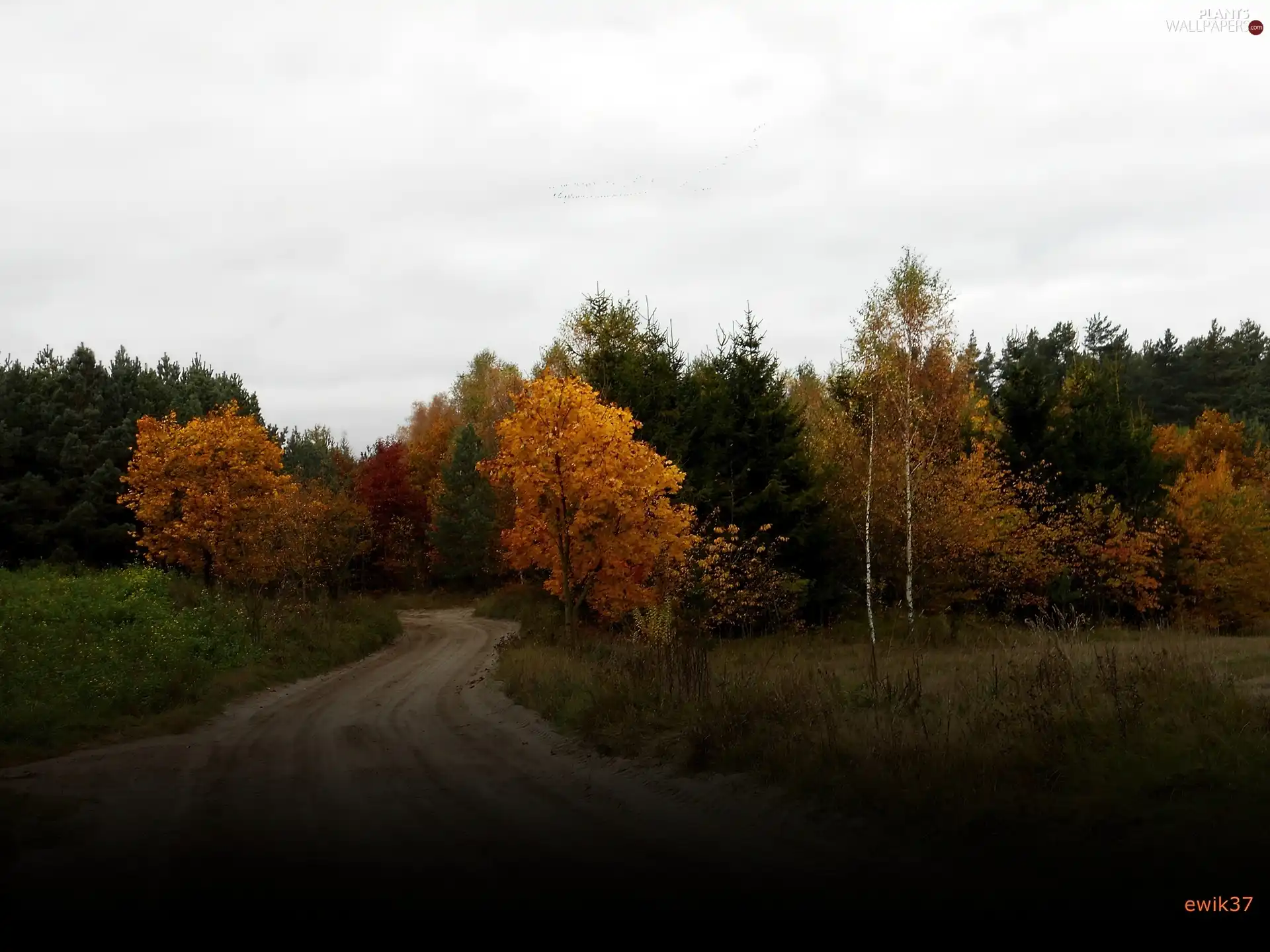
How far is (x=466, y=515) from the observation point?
58.3 metres

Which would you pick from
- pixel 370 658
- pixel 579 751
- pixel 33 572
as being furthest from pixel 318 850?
pixel 33 572

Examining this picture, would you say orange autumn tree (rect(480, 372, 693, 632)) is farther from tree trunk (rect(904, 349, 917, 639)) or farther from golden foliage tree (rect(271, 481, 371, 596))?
golden foliage tree (rect(271, 481, 371, 596))

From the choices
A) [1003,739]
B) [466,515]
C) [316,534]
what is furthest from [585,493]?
[466,515]

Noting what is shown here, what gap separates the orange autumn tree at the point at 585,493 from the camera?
26312 mm

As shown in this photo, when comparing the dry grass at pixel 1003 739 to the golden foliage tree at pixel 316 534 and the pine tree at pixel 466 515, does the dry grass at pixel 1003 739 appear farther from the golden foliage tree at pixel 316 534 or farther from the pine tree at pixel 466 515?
the pine tree at pixel 466 515

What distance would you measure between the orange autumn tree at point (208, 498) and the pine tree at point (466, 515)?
21.4m

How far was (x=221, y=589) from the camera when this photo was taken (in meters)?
32.9

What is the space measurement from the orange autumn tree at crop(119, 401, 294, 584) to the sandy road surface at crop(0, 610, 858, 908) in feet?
70.5

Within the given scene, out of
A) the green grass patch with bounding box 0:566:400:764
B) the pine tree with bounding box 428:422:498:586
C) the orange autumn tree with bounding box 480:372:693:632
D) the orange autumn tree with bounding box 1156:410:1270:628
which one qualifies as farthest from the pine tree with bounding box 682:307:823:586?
the pine tree with bounding box 428:422:498:586

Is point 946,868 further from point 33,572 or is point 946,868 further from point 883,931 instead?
point 33,572

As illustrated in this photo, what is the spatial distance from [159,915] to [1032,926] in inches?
260

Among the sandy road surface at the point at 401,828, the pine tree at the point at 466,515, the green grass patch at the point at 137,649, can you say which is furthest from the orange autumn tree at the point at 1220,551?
the pine tree at the point at 466,515

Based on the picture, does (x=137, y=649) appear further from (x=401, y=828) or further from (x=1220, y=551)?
(x=1220, y=551)

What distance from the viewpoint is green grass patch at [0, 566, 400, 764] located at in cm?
1588
